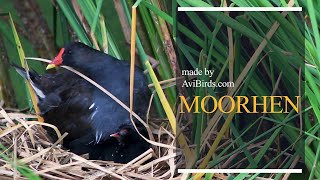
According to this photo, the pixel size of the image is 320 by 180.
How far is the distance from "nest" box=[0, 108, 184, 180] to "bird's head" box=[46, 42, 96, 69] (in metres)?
0.21

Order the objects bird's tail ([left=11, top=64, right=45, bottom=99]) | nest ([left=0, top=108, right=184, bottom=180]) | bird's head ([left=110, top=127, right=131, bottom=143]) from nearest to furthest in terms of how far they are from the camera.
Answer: nest ([left=0, top=108, right=184, bottom=180])
bird's head ([left=110, top=127, right=131, bottom=143])
bird's tail ([left=11, top=64, right=45, bottom=99])

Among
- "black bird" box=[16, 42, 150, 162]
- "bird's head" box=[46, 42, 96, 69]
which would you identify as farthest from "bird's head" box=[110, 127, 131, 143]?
"bird's head" box=[46, 42, 96, 69]

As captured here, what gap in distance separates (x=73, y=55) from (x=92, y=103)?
0.18 meters

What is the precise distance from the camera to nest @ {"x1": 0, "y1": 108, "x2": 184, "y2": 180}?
1.65m

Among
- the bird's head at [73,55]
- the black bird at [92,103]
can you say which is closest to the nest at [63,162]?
the black bird at [92,103]

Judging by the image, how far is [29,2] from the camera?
8.59ft

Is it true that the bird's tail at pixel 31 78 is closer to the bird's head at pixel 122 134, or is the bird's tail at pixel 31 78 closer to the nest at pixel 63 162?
the nest at pixel 63 162

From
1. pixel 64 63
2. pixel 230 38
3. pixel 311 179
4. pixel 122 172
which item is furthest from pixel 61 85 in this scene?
pixel 311 179

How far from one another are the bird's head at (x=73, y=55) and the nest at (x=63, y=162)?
21 cm

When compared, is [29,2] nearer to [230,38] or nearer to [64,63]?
[64,63]

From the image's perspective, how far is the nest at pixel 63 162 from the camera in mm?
1653

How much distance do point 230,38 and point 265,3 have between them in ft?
0.40

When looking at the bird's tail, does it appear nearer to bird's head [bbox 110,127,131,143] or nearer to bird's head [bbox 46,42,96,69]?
bird's head [bbox 46,42,96,69]

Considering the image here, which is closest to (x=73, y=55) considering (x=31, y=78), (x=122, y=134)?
(x=31, y=78)
